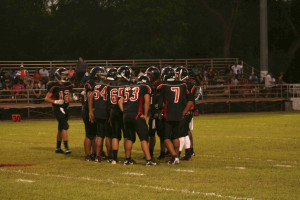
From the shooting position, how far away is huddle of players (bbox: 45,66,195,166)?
11.3 metres

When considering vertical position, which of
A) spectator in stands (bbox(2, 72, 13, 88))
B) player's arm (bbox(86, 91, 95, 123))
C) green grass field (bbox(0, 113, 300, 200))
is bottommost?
green grass field (bbox(0, 113, 300, 200))

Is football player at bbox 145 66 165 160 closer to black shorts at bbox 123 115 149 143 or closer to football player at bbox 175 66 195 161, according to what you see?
football player at bbox 175 66 195 161

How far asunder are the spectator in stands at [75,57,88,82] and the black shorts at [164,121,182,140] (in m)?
18.3

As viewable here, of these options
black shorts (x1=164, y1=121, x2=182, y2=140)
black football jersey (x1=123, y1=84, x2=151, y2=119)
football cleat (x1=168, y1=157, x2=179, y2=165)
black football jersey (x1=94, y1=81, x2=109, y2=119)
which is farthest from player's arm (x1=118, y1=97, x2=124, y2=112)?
football cleat (x1=168, y1=157, x2=179, y2=165)

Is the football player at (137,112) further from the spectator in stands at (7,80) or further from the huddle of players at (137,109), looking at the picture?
the spectator in stands at (7,80)

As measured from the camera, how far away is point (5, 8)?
4512 cm

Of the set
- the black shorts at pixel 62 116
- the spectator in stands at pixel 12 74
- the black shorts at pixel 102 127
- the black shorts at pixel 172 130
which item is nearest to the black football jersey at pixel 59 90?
the black shorts at pixel 62 116

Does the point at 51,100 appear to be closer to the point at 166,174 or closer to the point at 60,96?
the point at 60,96

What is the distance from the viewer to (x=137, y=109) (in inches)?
446

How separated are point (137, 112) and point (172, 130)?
0.88m

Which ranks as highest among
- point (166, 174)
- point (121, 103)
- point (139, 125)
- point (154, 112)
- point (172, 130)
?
point (121, 103)

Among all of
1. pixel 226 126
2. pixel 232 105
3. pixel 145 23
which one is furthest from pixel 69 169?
pixel 145 23

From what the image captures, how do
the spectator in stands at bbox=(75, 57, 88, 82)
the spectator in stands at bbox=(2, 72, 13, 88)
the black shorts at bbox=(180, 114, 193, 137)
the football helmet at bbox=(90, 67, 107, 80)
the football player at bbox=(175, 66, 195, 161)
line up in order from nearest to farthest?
the black shorts at bbox=(180, 114, 193, 137) → the football player at bbox=(175, 66, 195, 161) → the football helmet at bbox=(90, 67, 107, 80) → the spectator in stands at bbox=(2, 72, 13, 88) → the spectator in stands at bbox=(75, 57, 88, 82)

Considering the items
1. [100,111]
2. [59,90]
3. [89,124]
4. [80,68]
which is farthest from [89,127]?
[80,68]
